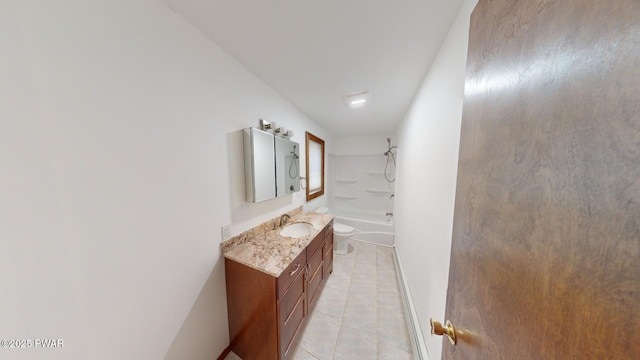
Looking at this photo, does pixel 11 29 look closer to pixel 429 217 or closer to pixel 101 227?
pixel 101 227

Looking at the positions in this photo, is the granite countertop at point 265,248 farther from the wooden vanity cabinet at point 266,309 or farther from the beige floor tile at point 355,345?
the beige floor tile at point 355,345

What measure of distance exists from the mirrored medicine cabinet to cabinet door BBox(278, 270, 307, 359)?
756 millimetres

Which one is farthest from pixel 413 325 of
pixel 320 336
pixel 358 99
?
pixel 358 99

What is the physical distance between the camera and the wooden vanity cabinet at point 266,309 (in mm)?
1134

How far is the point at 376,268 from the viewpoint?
243cm

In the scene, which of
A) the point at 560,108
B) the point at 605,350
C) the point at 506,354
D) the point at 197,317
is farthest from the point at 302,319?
the point at 560,108

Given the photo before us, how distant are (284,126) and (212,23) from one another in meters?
1.01

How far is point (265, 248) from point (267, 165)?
2.36 ft

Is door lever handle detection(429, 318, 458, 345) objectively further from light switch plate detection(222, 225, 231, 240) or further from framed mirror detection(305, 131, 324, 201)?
framed mirror detection(305, 131, 324, 201)

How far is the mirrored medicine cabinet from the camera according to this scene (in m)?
1.43

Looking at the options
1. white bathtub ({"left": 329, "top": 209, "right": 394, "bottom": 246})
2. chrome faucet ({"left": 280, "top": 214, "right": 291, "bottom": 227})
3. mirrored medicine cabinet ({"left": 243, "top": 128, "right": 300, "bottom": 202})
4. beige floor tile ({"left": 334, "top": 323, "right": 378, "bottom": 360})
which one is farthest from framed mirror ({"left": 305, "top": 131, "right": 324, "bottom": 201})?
beige floor tile ({"left": 334, "top": 323, "right": 378, "bottom": 360})

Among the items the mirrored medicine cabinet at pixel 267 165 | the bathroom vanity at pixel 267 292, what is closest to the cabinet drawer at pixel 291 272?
A: the bathroom vanity at pixel 267 292

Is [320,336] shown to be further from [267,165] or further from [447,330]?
[267,165]

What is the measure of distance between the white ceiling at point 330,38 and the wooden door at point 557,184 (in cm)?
58
